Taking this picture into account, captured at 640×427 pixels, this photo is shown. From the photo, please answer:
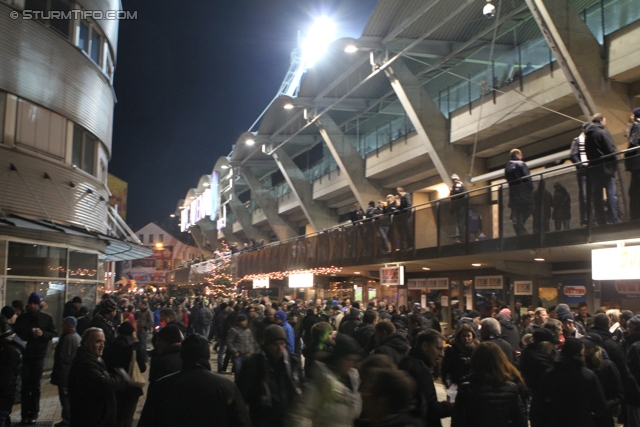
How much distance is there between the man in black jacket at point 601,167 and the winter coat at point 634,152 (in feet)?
0.92

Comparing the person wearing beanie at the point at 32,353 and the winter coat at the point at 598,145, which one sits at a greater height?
the winter coat at the point at 598,145

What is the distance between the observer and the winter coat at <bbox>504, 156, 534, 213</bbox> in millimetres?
13883

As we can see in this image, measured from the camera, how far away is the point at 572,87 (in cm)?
1672

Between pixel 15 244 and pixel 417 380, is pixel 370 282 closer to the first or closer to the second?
pixel 15 244

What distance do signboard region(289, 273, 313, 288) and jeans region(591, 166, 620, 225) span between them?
49.2 feet

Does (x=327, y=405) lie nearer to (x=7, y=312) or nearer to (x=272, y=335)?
(x=272, y=335)

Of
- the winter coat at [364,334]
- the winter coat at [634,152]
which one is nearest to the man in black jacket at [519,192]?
the winter coat at [634,152]

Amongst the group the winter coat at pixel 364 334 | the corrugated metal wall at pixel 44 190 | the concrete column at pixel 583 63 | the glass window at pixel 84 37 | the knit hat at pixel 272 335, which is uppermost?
the glass window at pixel 84 37

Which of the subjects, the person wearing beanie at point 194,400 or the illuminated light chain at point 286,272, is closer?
the person wearing beanie at point 194,400

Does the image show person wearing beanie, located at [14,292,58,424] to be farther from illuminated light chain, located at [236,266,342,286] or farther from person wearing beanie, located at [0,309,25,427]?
illuminated light chain, located at [236,266,342,286]

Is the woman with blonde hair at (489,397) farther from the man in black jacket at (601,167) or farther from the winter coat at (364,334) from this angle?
the man in black jacket at (601,167)

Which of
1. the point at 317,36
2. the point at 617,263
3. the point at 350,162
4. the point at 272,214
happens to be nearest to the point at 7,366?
the point at 617,263

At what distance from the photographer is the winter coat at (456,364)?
7203 millimetres

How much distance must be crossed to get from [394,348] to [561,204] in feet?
25.7
